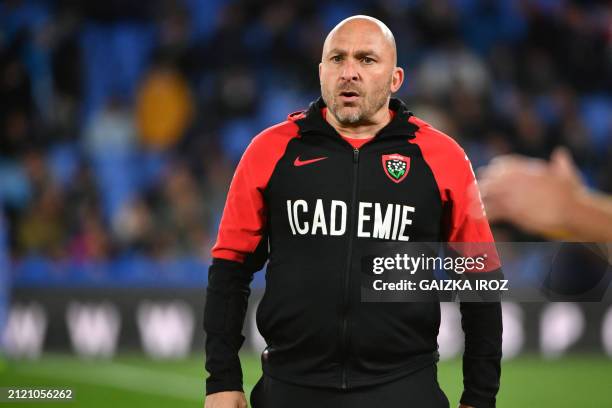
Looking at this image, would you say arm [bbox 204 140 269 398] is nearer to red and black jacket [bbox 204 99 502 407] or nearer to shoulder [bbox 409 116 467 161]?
red and black jacket [bbox 204 99 502 407]

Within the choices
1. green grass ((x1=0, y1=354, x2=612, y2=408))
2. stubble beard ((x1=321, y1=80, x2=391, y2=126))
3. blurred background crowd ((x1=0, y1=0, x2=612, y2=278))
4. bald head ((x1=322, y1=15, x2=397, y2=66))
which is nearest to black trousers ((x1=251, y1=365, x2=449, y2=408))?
stubble beard ((x1=321, y1=80, x2=391, y2=126))

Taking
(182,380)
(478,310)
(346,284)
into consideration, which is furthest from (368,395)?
(182,380)

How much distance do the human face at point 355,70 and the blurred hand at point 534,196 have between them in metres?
0.57

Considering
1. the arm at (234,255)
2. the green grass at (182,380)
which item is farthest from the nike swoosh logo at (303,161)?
the green grass at (182,380)

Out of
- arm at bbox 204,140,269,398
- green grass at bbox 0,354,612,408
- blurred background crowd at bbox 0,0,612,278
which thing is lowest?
green grass at bbox 0,354,612,408

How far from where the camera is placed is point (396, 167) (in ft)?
11.8

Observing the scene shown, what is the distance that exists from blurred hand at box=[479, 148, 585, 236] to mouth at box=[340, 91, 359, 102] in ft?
1.92

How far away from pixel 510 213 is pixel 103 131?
10.8m

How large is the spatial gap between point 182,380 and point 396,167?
6.23 metres

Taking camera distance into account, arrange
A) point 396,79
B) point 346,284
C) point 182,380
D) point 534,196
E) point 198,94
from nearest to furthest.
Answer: point 534,196
point 346,284
point 396,79
point 182,380
point 198,94

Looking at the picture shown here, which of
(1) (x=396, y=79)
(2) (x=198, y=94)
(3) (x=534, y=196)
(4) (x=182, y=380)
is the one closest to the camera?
(3) (x=534, y=196)

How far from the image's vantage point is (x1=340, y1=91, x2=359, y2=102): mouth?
3.58m

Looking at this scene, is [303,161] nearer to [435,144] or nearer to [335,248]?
[335,248]

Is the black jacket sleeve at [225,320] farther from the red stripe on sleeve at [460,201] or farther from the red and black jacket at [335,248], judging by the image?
the red stripe on sleeve at [460,201]
